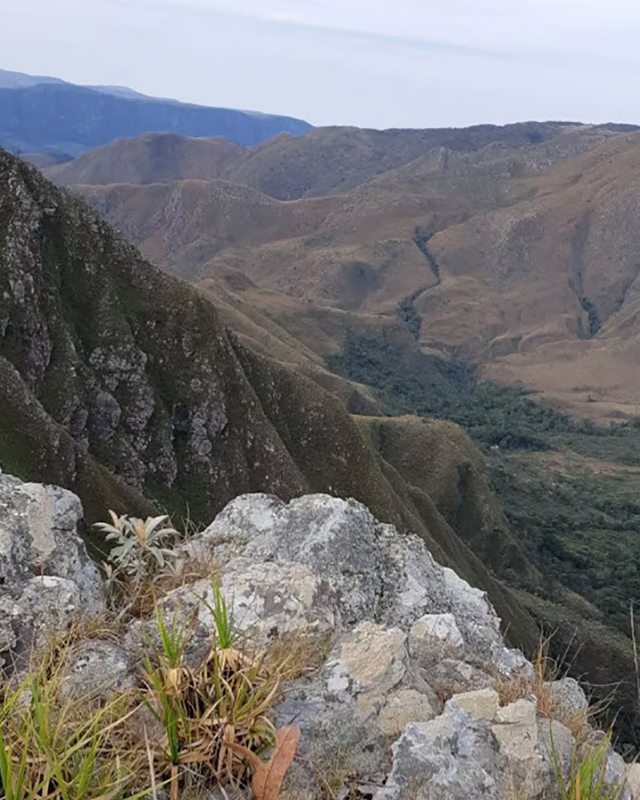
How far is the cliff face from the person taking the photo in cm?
7069

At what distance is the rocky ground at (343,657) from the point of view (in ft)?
19.7

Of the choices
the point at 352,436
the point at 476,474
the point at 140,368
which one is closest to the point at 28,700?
the point at 140,368

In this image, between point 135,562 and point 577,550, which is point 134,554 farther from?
A: point 577,550

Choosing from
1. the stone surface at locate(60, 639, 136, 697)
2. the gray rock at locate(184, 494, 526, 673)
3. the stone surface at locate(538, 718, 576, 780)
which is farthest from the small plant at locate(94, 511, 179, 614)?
the stone surface at locate(538, 718, 576, 780)

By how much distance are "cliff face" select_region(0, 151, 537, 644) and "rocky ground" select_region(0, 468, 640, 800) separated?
56177 millimetres

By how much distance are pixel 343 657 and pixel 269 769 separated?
7.02ft

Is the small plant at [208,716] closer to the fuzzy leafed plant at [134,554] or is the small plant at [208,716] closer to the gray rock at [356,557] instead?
the fuzzy leafed plant at [134,554]

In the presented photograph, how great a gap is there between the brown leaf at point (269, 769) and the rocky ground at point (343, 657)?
19 centimetres

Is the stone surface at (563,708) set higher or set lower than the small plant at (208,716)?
lower

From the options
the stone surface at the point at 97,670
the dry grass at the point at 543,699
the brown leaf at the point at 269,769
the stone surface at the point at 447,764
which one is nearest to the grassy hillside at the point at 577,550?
the dry grass at the point at 543,699

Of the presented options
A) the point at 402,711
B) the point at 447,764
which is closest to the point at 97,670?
the point at 402,711

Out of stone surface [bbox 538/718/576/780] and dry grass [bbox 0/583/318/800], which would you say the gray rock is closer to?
stone surface [bbox 538/718/576/780]

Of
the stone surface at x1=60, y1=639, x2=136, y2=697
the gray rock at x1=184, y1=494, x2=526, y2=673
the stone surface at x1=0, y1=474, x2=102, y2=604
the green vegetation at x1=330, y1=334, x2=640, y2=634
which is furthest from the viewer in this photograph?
the green vegetation at x1=330, y1=334, x2=640, y2=634

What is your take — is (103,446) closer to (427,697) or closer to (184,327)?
(184,327)
